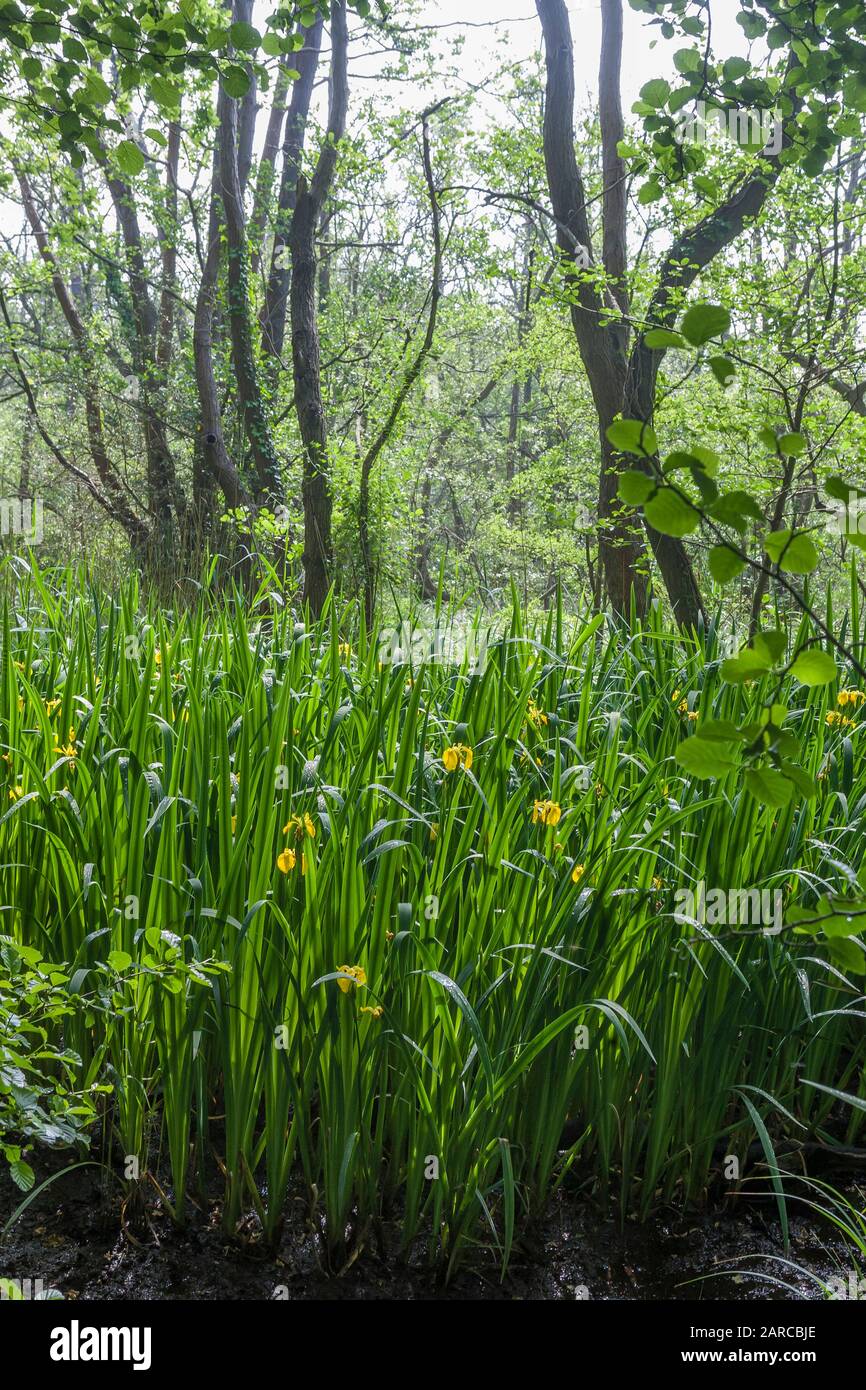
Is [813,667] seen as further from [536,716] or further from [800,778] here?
[536,716]

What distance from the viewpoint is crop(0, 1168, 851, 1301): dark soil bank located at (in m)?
1.40

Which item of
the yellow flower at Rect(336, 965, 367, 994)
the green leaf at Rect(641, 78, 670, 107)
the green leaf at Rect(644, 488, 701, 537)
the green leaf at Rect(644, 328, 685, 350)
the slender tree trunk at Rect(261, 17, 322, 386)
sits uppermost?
the slender tree trunk at Rect(261, 17, 322, 386)

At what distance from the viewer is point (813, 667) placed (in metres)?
0.71

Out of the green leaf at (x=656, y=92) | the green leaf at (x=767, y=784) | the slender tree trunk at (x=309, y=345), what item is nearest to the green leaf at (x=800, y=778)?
the green leaf at (x=767, y=784)

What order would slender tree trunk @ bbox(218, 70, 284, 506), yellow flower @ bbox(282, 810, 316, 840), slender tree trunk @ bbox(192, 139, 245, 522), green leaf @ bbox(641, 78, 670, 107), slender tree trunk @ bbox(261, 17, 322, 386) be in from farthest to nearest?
1. slender tree trunk @ bbox(261, 17, 322, 386)
2. slender tree trunk @ bbox(192, 139, 245, 522)
3. slender tree trunk @ bbox(218, 70, 284, 506)
4. green leaf @ bbox(641, 78, 670, 107)
5. yellow flower @ bbox(282, 810, 316, 840)

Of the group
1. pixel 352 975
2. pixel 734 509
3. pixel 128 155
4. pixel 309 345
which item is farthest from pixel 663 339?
pixel 309 345

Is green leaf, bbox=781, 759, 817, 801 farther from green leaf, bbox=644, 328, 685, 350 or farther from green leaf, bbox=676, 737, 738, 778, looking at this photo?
green leaf, bbox=644, 328, 685, 350

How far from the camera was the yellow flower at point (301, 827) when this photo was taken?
1.50 meters

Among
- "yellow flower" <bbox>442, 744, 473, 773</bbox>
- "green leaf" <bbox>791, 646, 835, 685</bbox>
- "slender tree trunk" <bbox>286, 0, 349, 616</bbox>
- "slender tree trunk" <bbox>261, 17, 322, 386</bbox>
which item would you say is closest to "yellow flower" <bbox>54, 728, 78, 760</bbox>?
"yellow flower" <bbox>442, 744, 473, 773</bbox>

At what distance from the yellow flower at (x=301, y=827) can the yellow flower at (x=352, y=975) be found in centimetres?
22

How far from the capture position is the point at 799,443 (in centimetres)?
74

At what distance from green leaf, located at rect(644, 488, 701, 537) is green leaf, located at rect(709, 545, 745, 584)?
3cm

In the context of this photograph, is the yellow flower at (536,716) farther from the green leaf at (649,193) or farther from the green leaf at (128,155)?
the green leaf at (128,155)

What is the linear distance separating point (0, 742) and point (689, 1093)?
1.50 meters
